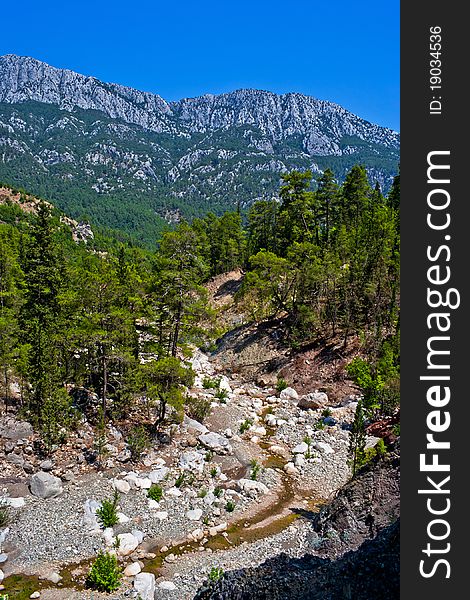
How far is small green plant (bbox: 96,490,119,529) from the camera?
44.4 feet

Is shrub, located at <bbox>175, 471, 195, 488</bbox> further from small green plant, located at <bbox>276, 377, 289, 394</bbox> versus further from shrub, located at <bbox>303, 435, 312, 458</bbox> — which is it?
small green plant, located at <bbox>276, 377, 289, 394</bbox>

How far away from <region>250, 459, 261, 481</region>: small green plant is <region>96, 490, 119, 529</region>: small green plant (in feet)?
18.8

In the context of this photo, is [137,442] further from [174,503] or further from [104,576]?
[104,576]

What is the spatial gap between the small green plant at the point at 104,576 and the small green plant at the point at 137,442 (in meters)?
6.06

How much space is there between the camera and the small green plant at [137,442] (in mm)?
17422

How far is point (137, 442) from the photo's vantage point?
17.5 m

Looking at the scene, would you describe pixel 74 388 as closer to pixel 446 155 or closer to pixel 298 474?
pixel 298 474

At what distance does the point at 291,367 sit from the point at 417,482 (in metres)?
25.0

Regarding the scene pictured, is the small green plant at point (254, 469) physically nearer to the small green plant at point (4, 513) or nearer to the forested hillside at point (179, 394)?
the forested hillside at point (179, 394)

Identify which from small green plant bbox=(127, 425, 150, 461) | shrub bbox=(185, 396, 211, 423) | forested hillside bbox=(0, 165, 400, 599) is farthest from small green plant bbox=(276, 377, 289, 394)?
small green plant bbox=(127, 425, 150, 461)

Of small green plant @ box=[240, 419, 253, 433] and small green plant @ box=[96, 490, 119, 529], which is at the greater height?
small green plant @ box=[240, 419, 253, 433]

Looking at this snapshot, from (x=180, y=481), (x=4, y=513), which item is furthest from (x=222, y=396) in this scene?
(x=4, y=513)

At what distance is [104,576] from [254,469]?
7571mm

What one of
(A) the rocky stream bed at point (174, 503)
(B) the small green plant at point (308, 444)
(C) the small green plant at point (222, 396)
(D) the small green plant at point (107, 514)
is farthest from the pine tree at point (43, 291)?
(B) the small green plant at point (308, 444)
